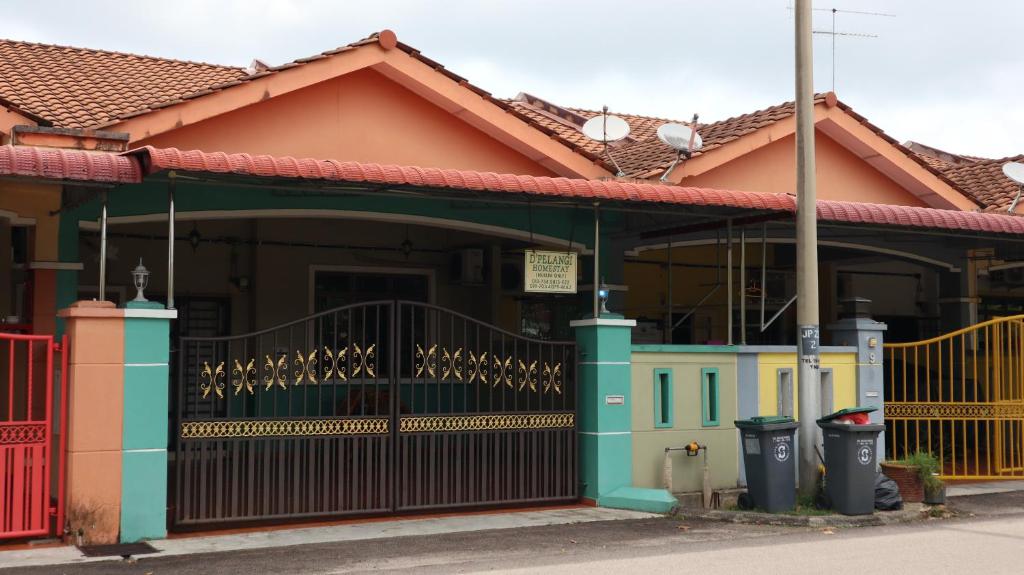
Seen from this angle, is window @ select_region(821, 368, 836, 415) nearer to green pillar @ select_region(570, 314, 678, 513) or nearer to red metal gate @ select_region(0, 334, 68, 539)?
green pillar @ select_region(570, 314, 678, 513)

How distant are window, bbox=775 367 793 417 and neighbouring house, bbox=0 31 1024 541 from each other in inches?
1.0

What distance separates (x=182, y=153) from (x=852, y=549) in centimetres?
663

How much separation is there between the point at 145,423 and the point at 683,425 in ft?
19.2

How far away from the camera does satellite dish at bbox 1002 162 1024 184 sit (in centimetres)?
1788

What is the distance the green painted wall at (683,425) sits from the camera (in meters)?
12.8

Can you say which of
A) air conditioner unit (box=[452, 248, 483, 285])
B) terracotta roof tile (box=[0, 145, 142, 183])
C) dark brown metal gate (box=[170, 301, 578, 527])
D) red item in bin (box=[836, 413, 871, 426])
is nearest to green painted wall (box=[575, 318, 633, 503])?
dark brown metal gate (box=[170, 301, 578, 527])

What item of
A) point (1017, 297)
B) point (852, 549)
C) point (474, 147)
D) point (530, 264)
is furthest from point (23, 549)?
point (1017, 297)

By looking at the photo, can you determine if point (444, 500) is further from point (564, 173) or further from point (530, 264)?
point (564, 173)

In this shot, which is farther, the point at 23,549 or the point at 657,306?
the point at 657,306

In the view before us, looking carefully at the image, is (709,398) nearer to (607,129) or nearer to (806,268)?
(806,268)

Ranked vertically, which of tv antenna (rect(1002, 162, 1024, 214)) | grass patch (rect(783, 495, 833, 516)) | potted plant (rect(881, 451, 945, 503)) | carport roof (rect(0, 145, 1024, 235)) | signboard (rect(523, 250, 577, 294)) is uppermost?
tv antenna (rect(1002, 162, 1024, 214))

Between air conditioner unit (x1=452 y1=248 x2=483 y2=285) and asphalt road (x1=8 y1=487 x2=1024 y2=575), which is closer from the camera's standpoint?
asphalt road (x1=8 y1=487 x2=1024 y2=575)

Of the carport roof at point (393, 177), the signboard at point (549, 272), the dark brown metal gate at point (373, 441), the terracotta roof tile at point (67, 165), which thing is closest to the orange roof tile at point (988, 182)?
the carport roof at point (393, 177)

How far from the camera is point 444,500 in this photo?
11.8 meters
